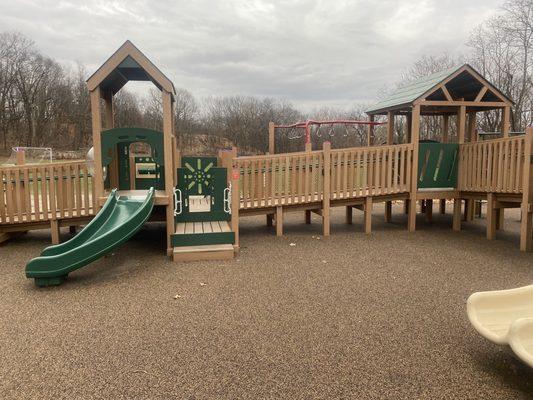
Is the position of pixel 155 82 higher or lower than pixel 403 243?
higher

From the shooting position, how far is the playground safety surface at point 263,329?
3.06 meters

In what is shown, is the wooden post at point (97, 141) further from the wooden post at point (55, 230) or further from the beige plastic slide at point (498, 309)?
the beige plastic slide at point (498, 309)

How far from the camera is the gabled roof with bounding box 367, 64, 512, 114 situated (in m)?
9.56

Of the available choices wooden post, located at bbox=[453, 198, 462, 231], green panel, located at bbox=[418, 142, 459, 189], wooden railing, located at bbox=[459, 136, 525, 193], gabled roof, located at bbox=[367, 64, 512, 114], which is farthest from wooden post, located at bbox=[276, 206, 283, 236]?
wooden railing, located at bbox=[459, 136, 525, 193]

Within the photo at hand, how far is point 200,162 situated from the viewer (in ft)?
25.3

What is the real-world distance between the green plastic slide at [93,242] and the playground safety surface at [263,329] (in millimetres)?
266

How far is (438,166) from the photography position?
382 inches

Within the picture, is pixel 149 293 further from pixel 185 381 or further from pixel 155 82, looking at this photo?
pixel 155 82

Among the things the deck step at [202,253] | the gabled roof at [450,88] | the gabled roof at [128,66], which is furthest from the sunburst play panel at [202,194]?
Answer: the gabled roof at [450,88]

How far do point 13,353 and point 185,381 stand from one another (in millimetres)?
1723

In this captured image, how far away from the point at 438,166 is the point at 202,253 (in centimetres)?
632

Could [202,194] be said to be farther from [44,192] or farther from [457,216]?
[457,216]

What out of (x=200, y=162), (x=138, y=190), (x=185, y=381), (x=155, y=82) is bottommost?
(x=185, y=381)

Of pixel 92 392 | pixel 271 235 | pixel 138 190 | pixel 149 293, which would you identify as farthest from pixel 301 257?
pixel 92 392
